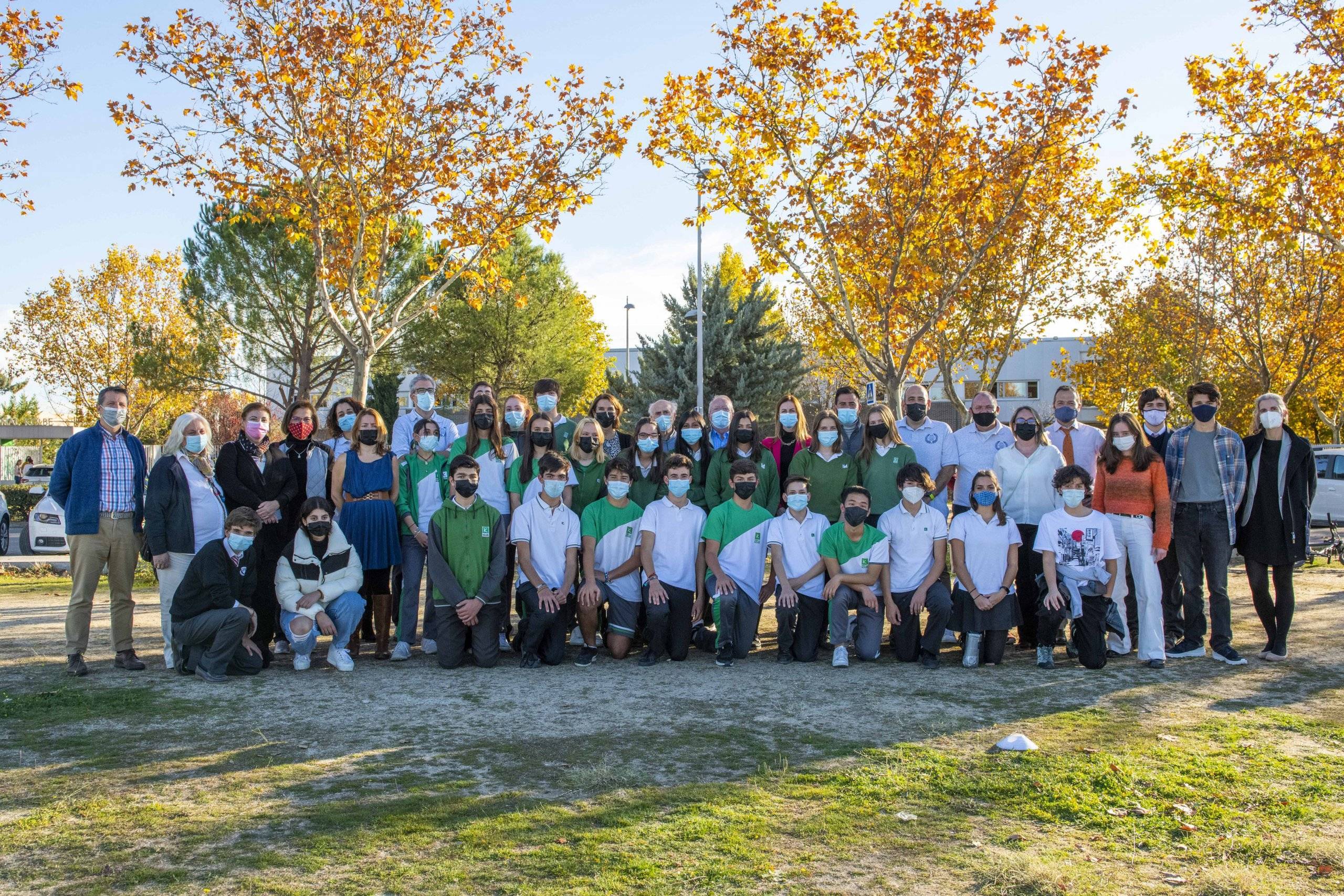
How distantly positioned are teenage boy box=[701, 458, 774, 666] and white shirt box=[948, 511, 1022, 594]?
4.80ft

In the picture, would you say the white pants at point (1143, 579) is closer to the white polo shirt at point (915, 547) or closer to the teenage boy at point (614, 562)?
the white polo shirt at point (915, 547)

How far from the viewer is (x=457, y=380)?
111 ft

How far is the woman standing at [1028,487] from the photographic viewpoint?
8.23 m

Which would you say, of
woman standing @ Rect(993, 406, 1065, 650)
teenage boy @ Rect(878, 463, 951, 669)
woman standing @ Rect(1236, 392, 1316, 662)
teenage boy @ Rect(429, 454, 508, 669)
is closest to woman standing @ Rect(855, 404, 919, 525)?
teenage boy @ Rect(878, 463, 951, 669)

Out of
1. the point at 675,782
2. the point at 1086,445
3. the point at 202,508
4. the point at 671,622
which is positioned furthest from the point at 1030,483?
the point at 202,508

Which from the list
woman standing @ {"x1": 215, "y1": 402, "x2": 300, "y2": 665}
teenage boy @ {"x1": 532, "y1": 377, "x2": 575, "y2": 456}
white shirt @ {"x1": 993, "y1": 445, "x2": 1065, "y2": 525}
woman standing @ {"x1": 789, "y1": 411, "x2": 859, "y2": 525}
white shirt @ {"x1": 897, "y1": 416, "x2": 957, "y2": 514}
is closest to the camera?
woman standing @ {"x1": 215, "y1": 402, "x2": 300, "y2": 665}

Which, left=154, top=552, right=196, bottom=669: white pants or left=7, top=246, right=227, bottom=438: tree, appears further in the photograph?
left=7, top=246, right=227, bottom=438: tree

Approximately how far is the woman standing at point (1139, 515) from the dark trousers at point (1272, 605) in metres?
0.63

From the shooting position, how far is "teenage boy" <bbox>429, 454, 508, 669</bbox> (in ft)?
25.3

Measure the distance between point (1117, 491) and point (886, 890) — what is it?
16.4 ft

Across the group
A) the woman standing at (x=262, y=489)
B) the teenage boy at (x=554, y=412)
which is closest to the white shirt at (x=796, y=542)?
the teenage boy at (x=554, y=412)

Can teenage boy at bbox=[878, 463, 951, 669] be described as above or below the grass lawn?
above

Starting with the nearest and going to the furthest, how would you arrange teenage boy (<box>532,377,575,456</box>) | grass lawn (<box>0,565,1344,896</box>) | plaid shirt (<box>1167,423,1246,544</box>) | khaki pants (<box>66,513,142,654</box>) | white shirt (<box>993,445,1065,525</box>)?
grass lawn (<box>0,565,1344,896</box>), khaki pants (<box>66,513,142,654</box>), plaid shirt (<box>1167,423,1246,544</box>), white shirt (<box>993,445,1065,525</box>), teenage boy (<box>532,377,575,456</box>)

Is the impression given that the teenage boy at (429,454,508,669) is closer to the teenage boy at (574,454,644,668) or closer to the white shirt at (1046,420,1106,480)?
the teenage boy at (574,454,644,668)
